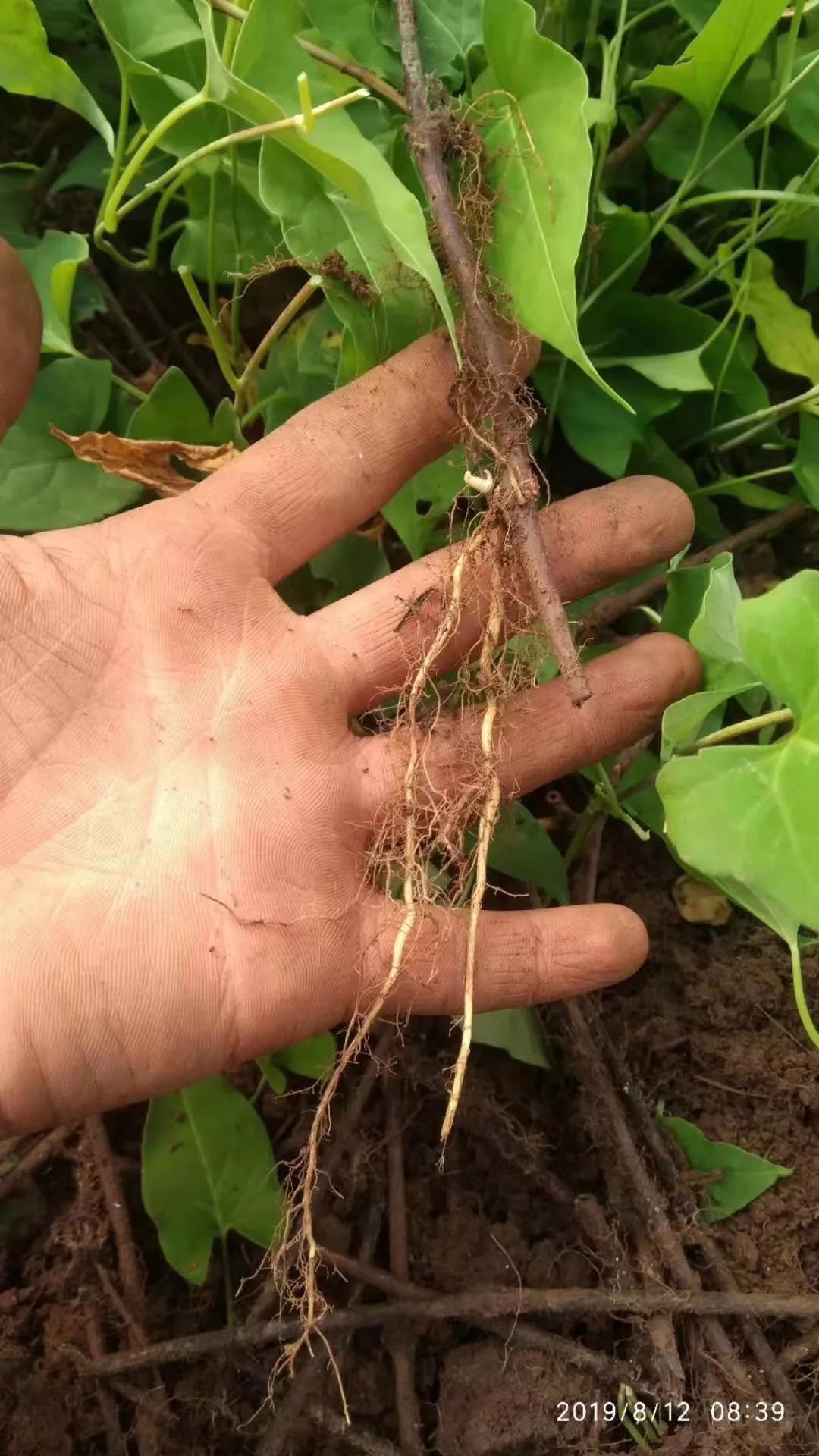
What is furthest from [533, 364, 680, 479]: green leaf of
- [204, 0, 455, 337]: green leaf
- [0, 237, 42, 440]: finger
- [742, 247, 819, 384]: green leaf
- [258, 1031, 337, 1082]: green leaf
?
[258, 1031, 337, 1082]: green leaf

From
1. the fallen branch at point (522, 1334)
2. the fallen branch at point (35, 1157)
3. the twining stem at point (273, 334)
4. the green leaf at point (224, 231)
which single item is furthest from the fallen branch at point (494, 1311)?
the green leaf at point (224, 231)

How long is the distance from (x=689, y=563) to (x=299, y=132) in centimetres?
70

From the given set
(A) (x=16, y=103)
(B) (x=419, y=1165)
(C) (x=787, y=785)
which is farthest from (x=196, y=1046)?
(A) (x=16, y=103)

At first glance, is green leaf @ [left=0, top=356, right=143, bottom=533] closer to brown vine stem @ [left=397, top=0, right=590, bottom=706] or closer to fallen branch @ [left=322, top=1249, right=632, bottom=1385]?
brown vine stem @ [left=397, top=0, right=590, bottom=706]

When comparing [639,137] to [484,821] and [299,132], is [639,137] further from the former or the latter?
[484,821]

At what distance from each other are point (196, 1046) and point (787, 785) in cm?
56

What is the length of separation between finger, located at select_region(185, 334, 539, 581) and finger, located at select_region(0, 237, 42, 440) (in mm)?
195

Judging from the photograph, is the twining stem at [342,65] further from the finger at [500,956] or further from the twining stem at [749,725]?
the finger at [500,956]

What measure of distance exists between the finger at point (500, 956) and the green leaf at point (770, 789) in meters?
0.21

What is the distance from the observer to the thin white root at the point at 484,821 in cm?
92

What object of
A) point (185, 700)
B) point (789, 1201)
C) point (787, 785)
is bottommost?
point (789, 1201)

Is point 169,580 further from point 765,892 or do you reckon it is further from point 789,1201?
point 789,1201

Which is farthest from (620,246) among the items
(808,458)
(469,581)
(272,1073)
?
(272,1073)

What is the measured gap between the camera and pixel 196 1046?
891 millimetres
